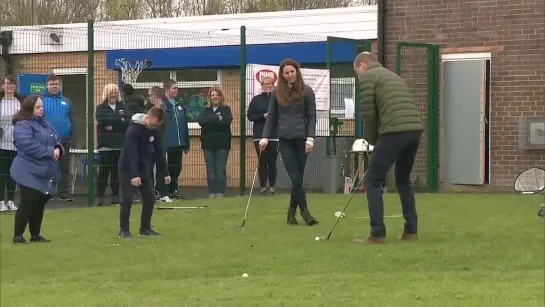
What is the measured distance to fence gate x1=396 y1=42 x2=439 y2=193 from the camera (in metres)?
17.2

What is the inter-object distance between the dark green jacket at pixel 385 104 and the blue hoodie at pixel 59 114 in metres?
5.96

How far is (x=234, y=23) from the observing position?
19594 millimetres

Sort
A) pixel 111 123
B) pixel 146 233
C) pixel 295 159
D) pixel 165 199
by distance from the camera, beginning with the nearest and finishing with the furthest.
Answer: pixel 146 233 → pixel 295 159 → pixel 111 123 → pixel 165 199

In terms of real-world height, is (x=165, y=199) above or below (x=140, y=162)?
below

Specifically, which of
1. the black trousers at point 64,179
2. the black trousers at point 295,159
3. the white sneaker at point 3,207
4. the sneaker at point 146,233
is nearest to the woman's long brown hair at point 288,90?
the black trousers at point 295,159

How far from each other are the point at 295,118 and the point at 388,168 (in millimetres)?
1751

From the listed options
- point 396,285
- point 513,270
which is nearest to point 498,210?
point 513,270

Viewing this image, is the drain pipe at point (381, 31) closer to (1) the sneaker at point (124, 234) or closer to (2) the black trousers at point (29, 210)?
(1) the sneaker at point (124, 234)

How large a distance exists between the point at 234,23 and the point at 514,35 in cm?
577

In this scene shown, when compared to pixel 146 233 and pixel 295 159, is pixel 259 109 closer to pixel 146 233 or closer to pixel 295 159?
pixel 295 159

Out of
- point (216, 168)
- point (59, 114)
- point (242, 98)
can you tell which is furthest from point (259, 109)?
point (59, 114)

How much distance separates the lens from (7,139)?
1302 centimetres

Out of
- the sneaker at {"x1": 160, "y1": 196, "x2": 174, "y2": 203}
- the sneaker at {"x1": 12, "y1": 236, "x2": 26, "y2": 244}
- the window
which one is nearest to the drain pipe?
the window

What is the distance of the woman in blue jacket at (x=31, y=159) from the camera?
387 inches
